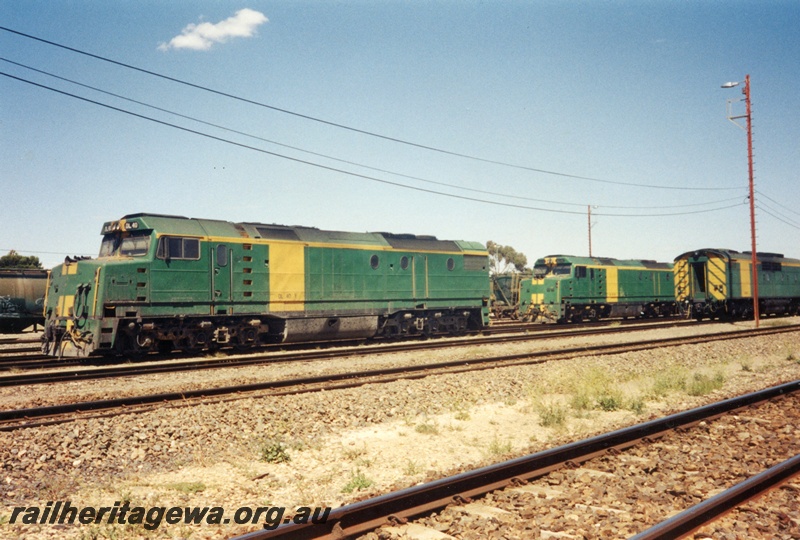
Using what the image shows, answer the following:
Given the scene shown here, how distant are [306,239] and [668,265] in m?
28.0

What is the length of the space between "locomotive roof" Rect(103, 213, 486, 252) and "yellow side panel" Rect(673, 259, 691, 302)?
47.6 feet

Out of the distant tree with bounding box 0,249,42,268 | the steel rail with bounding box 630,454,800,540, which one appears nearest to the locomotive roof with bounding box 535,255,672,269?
the steel rail with bounding box 630,454,800,540

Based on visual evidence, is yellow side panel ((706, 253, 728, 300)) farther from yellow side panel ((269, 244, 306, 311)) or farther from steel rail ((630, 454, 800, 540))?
steel rail ((630, 454, 800, 540))

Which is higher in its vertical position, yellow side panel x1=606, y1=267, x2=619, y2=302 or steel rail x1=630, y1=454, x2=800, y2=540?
yellow side panel x1=606, y1=267, x2=619, y2=302

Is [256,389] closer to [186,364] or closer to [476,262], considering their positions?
[186,364]

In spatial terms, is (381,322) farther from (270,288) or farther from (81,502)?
(81,502)

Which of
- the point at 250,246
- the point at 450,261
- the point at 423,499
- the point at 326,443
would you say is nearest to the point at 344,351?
the point at 250,246

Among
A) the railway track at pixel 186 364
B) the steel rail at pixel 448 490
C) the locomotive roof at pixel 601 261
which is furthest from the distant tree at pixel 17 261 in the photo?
the steel rail at pixel 448 490

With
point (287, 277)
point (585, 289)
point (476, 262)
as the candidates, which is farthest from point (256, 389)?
point (585, 289)

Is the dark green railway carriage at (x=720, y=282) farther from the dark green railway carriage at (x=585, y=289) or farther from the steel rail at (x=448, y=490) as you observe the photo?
the steel rail at (x=448, y=490)

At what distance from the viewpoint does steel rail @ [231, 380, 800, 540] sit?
14.6 ft

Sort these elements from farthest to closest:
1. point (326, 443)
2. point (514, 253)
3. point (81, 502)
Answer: point (514, 253) < point (326, 443) < point (81, 502)

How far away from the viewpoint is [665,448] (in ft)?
23.5

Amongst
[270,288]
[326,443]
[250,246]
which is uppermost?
[250,246]
